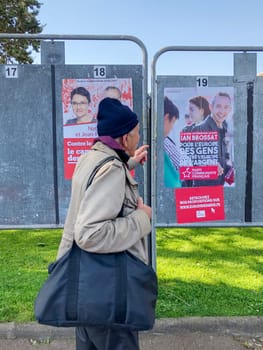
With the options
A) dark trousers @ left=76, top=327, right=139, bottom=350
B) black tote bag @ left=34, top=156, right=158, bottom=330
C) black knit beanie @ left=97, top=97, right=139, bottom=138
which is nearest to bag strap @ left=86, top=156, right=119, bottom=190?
black tote bag @ left=34, top=156, right=158, bottom=330

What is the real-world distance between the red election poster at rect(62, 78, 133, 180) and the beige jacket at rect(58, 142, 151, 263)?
4.60 ft

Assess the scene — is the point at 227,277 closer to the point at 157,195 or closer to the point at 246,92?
the point at 157,195

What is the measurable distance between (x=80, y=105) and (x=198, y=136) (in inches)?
39.6

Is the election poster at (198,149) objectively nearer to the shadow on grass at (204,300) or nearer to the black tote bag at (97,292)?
the shadow on grass at (204,300)

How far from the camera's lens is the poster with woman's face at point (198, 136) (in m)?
3.27

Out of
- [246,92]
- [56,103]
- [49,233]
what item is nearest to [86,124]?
[56,103]

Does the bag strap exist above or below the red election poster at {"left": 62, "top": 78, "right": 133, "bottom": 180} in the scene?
below

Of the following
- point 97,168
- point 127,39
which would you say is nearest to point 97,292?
point 97,168

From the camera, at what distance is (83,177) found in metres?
1.82

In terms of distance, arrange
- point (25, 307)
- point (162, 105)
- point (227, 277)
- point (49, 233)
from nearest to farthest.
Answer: point (162, 105) → point (25, 307) → point (227, 277) → point (49, 233)

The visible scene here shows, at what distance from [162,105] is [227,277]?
7.29 feet

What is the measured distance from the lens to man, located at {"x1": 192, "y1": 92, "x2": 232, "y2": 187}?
329 centimetres

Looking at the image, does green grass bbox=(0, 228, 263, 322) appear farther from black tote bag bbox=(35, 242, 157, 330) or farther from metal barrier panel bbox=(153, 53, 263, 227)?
black tote bag bbox=(35, 242, 157, 330)

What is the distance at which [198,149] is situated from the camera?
331cm
